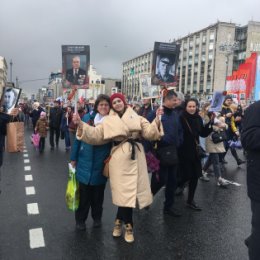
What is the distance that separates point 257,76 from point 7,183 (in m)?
12.6

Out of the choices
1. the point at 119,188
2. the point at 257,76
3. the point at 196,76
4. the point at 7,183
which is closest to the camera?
the point at 119,188

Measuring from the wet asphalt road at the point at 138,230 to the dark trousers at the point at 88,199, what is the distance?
212 millimetres

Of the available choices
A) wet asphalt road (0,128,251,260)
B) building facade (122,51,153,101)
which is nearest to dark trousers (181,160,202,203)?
wet asphalt road (0,128,251,260)

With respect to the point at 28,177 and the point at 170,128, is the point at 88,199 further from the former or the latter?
the point at 28,177

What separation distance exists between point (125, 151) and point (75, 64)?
1617 mm

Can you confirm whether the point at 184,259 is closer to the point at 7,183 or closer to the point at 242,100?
the point at 7,183

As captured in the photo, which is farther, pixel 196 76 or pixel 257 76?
pixel 196 76

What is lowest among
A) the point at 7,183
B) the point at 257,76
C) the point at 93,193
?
the point at 7,183

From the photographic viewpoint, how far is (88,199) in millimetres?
4543

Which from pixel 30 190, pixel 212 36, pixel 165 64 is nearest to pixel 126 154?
pixel 165 64

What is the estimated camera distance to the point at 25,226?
15.3 ft

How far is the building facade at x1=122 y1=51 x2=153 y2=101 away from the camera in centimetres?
10025

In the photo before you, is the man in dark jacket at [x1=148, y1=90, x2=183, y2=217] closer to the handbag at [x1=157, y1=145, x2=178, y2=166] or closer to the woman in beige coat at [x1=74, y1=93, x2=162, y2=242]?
the handbag at [x1=157, y1=145, x2=178, y2=166]

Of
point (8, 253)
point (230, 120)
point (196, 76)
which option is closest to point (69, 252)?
point (8, 253)
